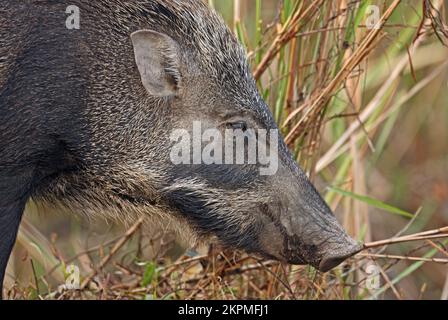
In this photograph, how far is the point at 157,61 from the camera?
360 centimetres

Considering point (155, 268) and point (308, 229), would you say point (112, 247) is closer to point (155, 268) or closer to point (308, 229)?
point (155, 268)

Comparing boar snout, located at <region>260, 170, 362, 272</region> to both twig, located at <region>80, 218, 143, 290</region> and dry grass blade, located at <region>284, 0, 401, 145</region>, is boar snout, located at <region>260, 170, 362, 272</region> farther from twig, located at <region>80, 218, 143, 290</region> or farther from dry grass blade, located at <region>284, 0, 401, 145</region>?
twig, located at <region>80, 218, 143, 290</region>

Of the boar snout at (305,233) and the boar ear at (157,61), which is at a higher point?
the boar ear at (157,61)

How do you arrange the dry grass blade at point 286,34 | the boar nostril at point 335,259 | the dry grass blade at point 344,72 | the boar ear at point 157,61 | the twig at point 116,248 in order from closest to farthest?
the boar nostril at point 335,259 < the boar ear at point 157,61 < the dry grass blade at point 344,72 < the dry grass blade at point 286,34 < the twig at point 116,248

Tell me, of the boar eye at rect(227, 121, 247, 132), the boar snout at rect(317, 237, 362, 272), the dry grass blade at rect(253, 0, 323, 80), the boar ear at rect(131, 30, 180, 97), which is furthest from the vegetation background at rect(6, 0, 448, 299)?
the boar ear at rect(131, 30, 180, 97)

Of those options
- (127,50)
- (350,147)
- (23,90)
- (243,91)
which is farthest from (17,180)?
(350,147)

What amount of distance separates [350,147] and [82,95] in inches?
60.7

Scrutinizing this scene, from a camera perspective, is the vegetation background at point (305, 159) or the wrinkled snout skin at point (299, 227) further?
the vegetation background at point (305, 159)

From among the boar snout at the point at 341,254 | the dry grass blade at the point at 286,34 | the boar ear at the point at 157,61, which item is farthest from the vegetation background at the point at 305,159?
the boar ear at the point at 157,61

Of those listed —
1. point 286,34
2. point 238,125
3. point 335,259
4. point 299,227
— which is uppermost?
point 286,34

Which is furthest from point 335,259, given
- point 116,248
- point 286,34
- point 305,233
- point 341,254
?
point 116,248

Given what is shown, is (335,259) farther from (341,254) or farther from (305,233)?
(305,233)

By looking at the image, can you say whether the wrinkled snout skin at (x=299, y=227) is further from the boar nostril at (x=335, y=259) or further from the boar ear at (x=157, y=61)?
the boar ear at (x=157, y=61)

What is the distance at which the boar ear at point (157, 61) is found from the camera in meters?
3.54
